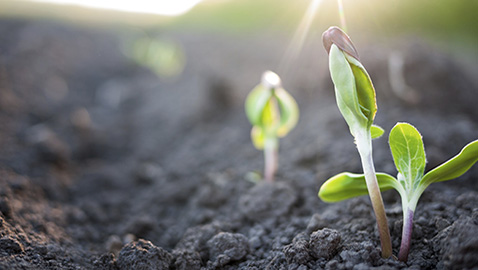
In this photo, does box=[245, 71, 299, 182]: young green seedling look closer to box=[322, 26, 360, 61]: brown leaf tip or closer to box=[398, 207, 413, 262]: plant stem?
box=[322, 26, 360, 61]: brown leaf tip

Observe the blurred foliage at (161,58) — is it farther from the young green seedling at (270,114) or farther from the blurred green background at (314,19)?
the young green seedling at (270,114)

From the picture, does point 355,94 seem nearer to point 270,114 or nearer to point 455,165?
point 455,165

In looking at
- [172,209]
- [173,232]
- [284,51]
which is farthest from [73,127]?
[284,51]

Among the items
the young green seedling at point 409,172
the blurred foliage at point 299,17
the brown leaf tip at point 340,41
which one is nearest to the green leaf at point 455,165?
the young green seedling at point 409,172

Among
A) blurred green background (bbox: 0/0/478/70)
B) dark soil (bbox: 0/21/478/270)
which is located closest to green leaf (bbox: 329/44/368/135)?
dark soil (bbox: 0/21/478/270)

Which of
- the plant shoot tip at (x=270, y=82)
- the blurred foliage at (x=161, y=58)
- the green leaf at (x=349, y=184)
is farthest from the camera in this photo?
the blurred foliage at (x=161, y=58)
